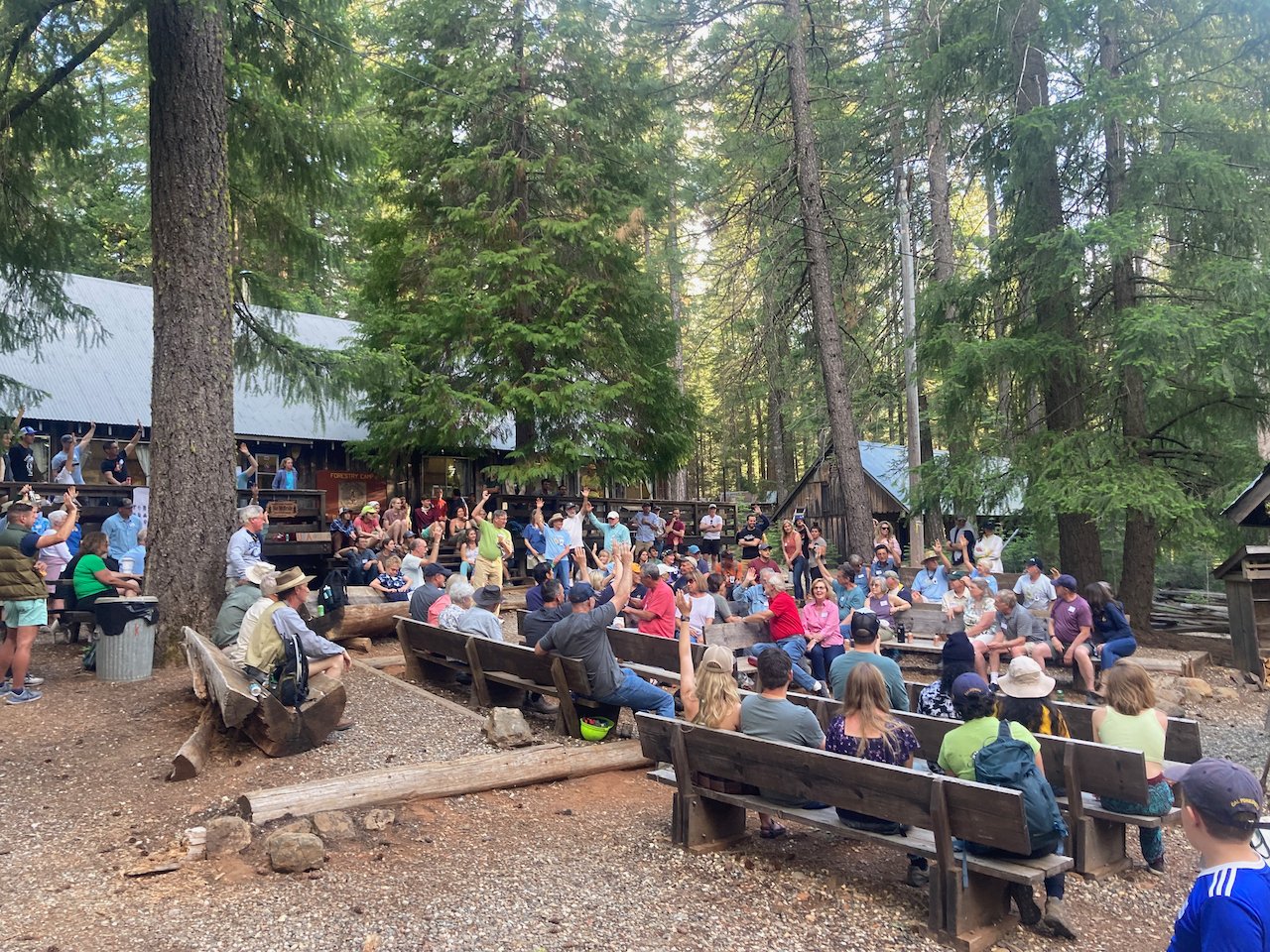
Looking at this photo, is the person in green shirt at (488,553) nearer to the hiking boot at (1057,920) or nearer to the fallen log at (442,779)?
the fallen log at (442,779)

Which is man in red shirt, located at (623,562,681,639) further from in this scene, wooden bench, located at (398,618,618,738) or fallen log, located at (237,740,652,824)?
fallen log, located at (237,740,652,824)

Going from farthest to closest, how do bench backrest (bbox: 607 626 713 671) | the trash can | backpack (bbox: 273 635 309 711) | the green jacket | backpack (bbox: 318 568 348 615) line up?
backpack (bbox: 318 568 348 615) → bench backrest (bbox: 607 626 713 671) → the trash can → the green jacket → backpack (bbox: 273 635 309 711)

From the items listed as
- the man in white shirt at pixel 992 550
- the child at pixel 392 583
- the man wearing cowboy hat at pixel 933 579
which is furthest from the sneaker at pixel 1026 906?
the man in white shirt at pixel 992 550

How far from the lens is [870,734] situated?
5.27 m

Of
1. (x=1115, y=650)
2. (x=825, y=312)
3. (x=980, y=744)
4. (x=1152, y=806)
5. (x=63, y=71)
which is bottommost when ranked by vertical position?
(x=1152, y=806)

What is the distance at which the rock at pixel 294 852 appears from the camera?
509cm

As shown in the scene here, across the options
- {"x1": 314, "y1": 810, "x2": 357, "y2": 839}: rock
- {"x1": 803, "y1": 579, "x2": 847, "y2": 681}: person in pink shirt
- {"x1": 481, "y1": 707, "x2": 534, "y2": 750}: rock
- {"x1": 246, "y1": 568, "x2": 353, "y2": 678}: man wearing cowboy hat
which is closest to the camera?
{"x1": 314, "y1": 810, "x2": 357, "y2": 839}: rock

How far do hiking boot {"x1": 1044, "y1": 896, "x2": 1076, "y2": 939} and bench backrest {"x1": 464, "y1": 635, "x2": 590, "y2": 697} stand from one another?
12.4 ft

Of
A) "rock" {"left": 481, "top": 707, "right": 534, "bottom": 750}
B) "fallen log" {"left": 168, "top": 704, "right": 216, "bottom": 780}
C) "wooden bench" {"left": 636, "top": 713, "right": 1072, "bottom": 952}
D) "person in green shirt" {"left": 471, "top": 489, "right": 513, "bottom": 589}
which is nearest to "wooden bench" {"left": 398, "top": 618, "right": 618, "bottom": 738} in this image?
"rock" {"left": 481, "top": 707, "right": 534, "bottom": 750}

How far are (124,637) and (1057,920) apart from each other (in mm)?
7953

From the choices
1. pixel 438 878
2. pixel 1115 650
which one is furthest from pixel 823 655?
pixel 438 878

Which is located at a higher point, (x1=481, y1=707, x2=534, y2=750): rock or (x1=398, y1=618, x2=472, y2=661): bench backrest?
(x1=398, y1=618, x2=472, y2=661): bench backrest

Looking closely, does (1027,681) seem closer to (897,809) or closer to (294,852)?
(897,809)

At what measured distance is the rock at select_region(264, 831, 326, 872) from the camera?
5090 mm
